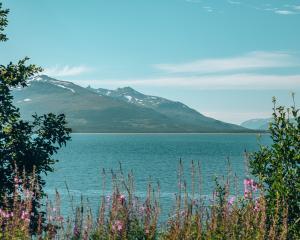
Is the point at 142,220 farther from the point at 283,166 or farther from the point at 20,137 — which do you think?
the point at 20,137

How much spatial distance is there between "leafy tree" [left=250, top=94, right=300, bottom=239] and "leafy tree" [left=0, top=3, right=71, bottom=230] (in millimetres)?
6161

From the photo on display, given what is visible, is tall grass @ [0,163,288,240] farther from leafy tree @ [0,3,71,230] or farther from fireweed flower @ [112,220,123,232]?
leafy tree @ [0,3,71,230]

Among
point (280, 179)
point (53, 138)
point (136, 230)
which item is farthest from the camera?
point (53, 138)

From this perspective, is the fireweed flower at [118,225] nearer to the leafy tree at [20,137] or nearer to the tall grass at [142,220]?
the tall grass at [142,220]

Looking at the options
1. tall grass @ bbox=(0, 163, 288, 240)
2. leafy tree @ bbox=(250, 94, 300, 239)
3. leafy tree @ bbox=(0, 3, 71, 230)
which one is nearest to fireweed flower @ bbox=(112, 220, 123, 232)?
tall grass @ bbox=(0, 163, 288, 240)

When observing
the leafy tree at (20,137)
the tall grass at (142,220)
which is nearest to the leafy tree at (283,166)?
the tall grass at (142,220)

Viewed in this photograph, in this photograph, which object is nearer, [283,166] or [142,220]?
[142,220]

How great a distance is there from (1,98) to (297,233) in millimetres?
9420

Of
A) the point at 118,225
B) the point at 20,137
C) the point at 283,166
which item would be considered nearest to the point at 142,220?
the point at 118,225

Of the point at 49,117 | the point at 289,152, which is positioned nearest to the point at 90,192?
the point at 49,117

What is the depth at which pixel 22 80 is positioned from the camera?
625 inches

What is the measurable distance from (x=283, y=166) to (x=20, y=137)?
777 centimetres

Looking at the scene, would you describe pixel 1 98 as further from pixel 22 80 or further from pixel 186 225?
pixel 186 225

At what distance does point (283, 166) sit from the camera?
12188mm
